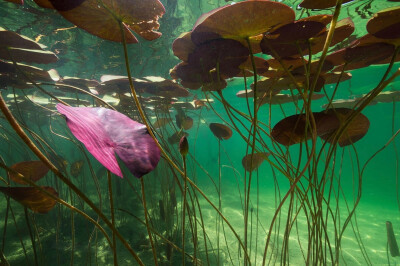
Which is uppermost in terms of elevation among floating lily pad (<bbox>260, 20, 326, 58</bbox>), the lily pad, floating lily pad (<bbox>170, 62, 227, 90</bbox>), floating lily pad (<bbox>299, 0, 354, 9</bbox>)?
floating lily pad (<bbox>299, 0, 354, 9</bbox>)

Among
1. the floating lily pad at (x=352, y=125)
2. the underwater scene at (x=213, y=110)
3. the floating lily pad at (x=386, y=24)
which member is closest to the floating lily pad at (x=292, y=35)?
the underwater scene at (x=213, y=110)

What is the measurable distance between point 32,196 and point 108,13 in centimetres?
113

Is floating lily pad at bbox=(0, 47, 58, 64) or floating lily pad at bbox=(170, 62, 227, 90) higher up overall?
floating lily pad at bbox=(0, 47, 58, 64)

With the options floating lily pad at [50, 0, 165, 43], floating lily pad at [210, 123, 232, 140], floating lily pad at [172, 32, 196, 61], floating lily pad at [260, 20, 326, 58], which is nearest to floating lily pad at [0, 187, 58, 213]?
floating lily pad at [50, 0, 165, 43]

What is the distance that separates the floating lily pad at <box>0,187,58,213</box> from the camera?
109cm

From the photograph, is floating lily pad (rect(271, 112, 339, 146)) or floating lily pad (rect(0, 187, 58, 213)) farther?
floating lily pad (rect(271, 112, 339, 146))

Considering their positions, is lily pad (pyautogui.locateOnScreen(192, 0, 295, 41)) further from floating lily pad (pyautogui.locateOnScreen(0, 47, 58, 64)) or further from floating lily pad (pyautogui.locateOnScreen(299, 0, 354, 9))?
floating lily pad (pyautogui.locateOnScreen(0, 47, 58, 64))

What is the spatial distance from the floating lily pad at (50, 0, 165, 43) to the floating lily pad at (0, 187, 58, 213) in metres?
0.93

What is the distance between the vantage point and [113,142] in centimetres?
→ 58

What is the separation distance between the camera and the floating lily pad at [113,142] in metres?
0.53

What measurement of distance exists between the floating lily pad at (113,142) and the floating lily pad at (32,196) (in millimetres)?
699

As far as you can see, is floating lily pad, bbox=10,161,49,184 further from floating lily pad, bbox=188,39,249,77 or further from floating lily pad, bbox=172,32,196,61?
floating lily pad, bbox=188,39,249,77

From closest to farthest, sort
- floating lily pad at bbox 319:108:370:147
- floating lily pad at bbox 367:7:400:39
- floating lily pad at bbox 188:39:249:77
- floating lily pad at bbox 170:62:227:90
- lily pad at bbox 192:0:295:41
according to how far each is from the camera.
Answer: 1. lily pad at bbox 192:0:295:41
2. floating lily pad at bbox 367:7:400:39
3. floating lily pad at bbox 188:39:249:77
4. floating lily pad at bbox 319:108:370:147
5. floating lily pad at bbox 170:62:227:90

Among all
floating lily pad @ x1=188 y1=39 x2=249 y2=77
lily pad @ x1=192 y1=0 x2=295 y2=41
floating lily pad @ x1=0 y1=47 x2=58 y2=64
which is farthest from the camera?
floating lily pad @ x1=0 y1=47 x2=58 y2=64
